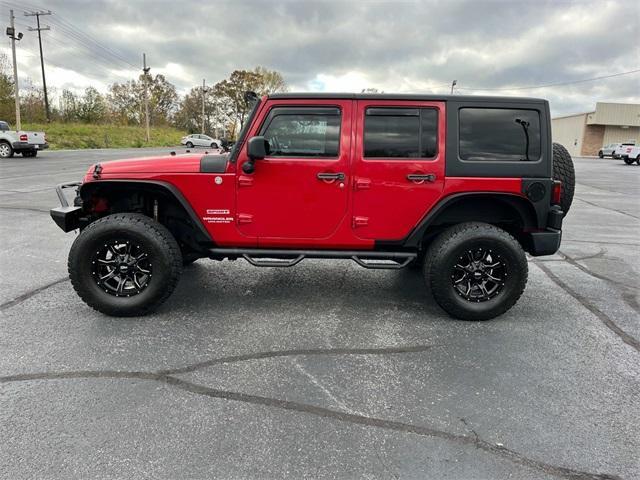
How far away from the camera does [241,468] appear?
213 cm

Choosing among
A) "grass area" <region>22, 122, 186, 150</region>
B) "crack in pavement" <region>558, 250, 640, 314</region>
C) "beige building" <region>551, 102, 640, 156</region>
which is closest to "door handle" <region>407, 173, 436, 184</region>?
"crack in pavement" <region>558, 250, 640, 314</region>

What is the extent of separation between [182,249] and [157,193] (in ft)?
2.12

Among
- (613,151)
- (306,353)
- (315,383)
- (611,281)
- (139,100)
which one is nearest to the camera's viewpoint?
(315,383)

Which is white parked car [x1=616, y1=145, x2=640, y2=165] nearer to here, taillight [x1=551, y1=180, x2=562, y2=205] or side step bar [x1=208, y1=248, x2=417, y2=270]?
taillight [x1=551, y1=180, x2=562, y2=205]

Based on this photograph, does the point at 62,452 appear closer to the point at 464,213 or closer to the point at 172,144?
the point at 464,213

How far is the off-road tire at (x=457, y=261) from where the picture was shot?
12.4ft

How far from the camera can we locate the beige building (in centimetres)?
4925

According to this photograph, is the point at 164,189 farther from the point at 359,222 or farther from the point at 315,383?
the point at 315,383

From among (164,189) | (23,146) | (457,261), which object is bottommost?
(457,261)

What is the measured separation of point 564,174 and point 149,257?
155 inches

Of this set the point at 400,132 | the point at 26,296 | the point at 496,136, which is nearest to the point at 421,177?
the point at 400,132

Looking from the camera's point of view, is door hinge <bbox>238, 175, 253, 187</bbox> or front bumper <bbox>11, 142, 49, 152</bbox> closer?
door hinge <bbox>238, 175, 253, 187</bbox>

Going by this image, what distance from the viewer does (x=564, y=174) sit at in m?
4.26

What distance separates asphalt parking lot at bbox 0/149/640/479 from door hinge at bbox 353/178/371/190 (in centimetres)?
117
